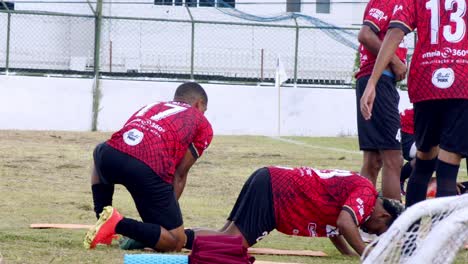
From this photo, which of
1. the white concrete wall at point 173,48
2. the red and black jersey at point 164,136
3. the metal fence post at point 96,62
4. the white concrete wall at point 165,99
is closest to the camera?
the red and black jersey at point 164,136

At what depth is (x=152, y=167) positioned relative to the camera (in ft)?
20.4

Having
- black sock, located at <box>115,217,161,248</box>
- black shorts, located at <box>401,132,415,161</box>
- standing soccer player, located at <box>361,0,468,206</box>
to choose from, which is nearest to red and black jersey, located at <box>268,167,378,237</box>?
standing soccer player, located at <box>361,0,468,206</box>

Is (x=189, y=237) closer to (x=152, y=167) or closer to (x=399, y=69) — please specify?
(x=152, y=167)

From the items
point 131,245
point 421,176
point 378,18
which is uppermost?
point 378,18

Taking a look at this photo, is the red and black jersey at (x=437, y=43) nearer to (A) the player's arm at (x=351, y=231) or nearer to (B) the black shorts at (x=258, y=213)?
(A) the player's arm at (x=351, y=231)

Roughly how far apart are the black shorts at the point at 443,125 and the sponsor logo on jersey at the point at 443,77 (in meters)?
0.09

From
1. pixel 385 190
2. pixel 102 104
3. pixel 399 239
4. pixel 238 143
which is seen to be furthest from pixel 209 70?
pixel 399 239

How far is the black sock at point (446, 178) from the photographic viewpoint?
19.4 feet

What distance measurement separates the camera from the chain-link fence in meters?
A: 22.0

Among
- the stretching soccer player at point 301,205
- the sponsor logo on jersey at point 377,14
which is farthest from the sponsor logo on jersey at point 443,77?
the sponsor logo on jersey at point 377,14

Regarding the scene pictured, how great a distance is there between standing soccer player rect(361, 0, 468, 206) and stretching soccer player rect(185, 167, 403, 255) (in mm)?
269

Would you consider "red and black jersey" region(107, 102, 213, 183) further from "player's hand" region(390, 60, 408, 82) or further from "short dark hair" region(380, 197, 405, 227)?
"player's hand" region(390, 60, 408, 82)

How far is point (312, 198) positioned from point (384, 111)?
1338mm

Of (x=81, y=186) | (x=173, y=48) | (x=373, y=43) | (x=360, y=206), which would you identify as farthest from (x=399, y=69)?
(x=173, y=48)
